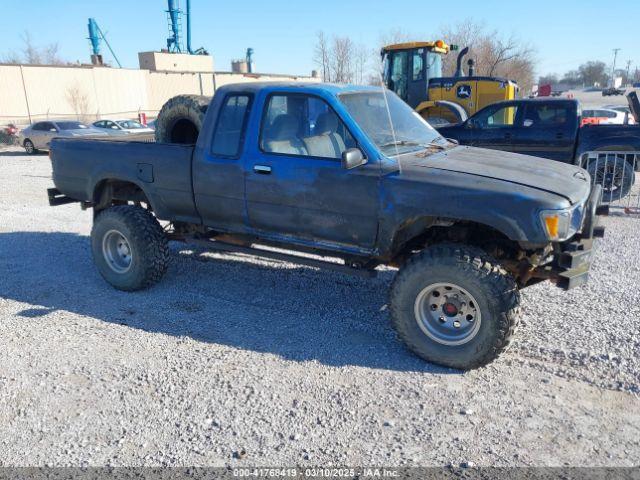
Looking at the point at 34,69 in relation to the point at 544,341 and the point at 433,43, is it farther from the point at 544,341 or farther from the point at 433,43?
the point at 544,341

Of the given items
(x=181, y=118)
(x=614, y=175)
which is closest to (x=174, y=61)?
(x=614, y=175)

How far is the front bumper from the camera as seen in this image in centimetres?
388

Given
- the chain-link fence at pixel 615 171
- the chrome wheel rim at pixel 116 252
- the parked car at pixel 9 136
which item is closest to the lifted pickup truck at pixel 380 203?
the chrome wheel rim at pixel 116 252

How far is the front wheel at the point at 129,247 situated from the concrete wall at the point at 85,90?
27.4m

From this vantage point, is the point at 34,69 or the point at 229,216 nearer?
the point at 229,216

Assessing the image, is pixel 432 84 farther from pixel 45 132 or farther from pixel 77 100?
pixel 77 100

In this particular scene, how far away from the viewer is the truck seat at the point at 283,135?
15.2 feet

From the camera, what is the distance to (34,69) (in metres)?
36.4

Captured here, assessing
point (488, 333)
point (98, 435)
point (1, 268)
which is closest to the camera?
point (98, 435)

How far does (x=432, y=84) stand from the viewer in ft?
49.3

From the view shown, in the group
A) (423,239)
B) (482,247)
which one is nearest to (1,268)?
(423,239)

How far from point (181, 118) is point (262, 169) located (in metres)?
1.65

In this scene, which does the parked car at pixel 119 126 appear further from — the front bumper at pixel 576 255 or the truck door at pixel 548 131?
the front bumper at pixel 576 255

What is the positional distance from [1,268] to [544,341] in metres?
6.10
